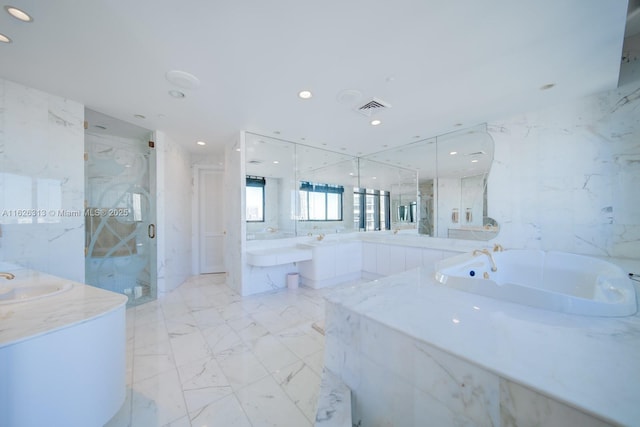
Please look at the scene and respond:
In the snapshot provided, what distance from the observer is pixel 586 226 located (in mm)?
2523

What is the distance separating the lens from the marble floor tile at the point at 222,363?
4.79ft

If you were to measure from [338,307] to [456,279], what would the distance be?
0.96 m

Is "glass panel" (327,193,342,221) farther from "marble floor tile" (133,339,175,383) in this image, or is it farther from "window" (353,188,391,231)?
"marble floor tile" (133,339,175,383)

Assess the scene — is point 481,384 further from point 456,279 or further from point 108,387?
point 108,387

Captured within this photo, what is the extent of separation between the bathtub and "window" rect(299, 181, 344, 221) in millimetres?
2689

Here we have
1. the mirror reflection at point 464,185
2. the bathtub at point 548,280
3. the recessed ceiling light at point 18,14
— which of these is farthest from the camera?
the mirror reflection at point 464,185

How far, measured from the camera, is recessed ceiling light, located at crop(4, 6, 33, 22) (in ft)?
4.40

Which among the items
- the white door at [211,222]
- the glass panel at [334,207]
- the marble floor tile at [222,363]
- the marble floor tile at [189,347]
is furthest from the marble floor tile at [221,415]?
the white door at [211,222]

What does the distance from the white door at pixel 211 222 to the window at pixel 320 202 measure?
1.98 m

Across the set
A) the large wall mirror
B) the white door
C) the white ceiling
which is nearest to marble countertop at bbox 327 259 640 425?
the white ceiling

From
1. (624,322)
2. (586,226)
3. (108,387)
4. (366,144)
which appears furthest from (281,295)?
(586,226)

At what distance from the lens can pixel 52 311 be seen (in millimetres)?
1260

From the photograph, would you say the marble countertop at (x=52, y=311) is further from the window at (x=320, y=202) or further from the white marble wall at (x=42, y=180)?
the window at (x=320, y=202)

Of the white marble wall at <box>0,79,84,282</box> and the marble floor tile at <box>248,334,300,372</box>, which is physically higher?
the white marble wall at <box>0,79,84,282</box>
